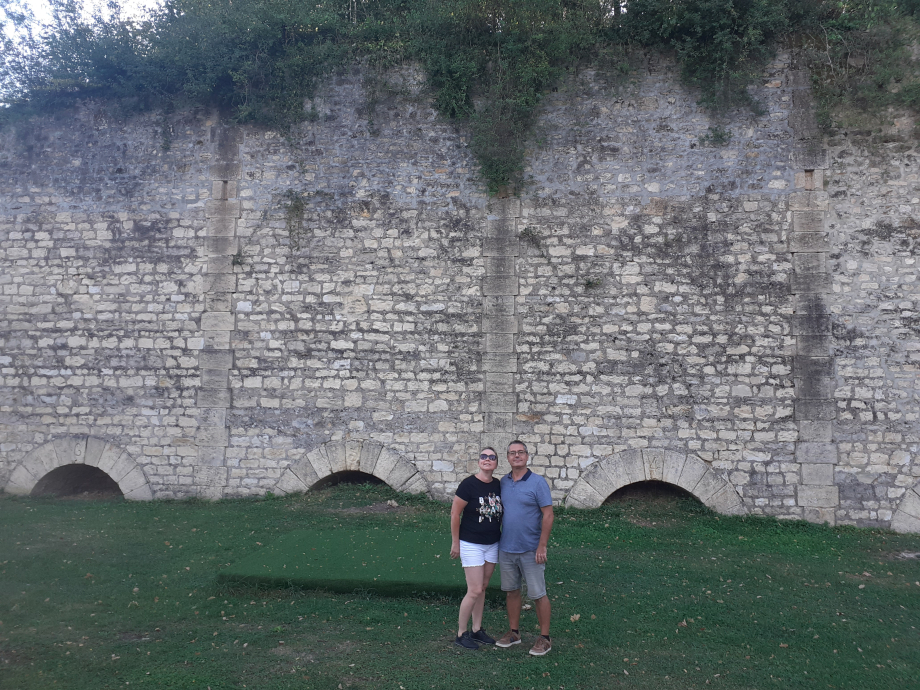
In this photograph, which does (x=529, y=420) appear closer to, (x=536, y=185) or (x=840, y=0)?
(x=536, y=185)

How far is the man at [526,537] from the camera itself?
4156 mm

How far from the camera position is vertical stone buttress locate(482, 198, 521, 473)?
Result: 25.5 feet

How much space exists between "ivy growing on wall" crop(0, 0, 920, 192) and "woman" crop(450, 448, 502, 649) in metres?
4.79

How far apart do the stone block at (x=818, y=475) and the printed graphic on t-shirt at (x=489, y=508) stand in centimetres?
499

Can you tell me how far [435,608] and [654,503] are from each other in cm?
381

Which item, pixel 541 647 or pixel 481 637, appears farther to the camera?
pixel 481 637

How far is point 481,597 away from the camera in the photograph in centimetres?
428

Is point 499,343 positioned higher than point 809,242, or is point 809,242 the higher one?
point 809,242

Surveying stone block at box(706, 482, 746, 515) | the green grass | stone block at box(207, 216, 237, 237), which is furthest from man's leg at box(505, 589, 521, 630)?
stone block at box(207, 216, 237, 237)

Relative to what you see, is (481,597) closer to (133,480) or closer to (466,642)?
(466,642)

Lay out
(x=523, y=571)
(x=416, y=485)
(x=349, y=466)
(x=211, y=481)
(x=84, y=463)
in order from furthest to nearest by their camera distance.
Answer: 1. (x=84, y=463)
2. (x=211, y=481)
3. (x=349, y=466)
4. (x=416, y=485)
5. (x=523, y=571)

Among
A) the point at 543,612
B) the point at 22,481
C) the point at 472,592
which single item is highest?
the point at 472,592

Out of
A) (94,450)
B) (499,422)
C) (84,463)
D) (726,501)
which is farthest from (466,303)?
(84,463)

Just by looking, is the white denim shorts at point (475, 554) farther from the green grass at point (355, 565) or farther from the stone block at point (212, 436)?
the stone block at point (212, 436)
